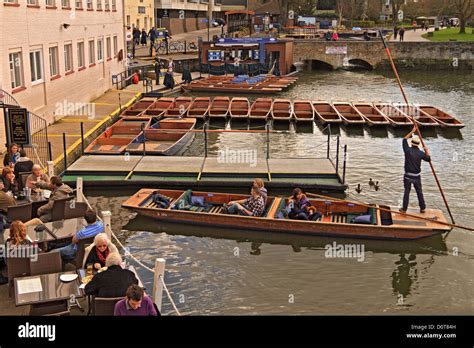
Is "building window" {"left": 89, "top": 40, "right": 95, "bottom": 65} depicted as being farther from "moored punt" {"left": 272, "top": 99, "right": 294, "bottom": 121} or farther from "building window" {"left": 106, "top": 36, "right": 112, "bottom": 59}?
"moored punt" {"left": 272, "top": 99, "right": 294, "bottom": 121}

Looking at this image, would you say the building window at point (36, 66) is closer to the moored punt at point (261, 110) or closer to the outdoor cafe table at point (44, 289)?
the moored punt at point (261, 110)

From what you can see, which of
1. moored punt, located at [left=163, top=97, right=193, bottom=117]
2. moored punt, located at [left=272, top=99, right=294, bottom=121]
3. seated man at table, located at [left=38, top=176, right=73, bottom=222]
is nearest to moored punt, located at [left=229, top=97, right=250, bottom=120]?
moored punt, located at [left=272, top=99, right=294, bottom=121]

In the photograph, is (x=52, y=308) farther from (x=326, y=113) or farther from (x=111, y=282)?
(x=326, y=113)

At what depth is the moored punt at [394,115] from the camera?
27.1 metres

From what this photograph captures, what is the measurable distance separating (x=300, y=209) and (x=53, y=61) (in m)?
14.9

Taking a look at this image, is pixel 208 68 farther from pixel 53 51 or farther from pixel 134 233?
pixel 134 233

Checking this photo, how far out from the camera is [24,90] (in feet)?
68.1

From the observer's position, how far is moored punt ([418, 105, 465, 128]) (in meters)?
26.8

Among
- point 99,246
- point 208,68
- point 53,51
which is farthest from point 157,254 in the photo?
point 208,68

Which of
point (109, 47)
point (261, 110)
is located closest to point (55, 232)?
point (261, 110)

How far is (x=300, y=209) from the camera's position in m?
14.2

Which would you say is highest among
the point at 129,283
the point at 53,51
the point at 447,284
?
the point at 53,51
